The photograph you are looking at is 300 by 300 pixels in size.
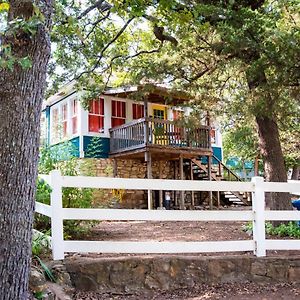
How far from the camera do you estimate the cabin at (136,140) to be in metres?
15.1

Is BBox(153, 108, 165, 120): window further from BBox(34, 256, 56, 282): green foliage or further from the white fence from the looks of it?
BBox(34, 256, 56, 282): green foliage

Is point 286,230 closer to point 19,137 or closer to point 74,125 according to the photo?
point 19,137

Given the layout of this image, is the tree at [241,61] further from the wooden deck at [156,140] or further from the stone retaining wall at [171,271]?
the wooden deck at [156,140]

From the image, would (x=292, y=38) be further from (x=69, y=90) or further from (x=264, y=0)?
(x=69, y=90)

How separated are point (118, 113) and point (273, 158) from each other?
981 cm

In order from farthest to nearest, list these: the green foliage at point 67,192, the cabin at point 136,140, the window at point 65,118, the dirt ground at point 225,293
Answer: the window at point 65,118, the cabin at point 136,140, the green foliage at point 67,192, the dirt ground at point 225,293

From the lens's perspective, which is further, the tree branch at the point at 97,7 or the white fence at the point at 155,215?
the tree branch at the point at 97,7

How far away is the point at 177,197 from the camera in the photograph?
57.4 feet

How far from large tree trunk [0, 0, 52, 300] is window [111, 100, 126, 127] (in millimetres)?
13956

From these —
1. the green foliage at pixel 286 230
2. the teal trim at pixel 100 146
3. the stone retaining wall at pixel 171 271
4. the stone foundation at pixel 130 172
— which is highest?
the teal trim at pixel 100 146

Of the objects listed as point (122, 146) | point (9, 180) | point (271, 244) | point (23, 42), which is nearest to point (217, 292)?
point (271, 244)

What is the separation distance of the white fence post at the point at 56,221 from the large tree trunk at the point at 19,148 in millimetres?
1616

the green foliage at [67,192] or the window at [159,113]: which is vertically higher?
the window at [159,113]

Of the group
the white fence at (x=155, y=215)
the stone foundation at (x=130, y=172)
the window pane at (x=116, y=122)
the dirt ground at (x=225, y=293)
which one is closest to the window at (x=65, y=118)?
the window pane at (x=116, y=122)
